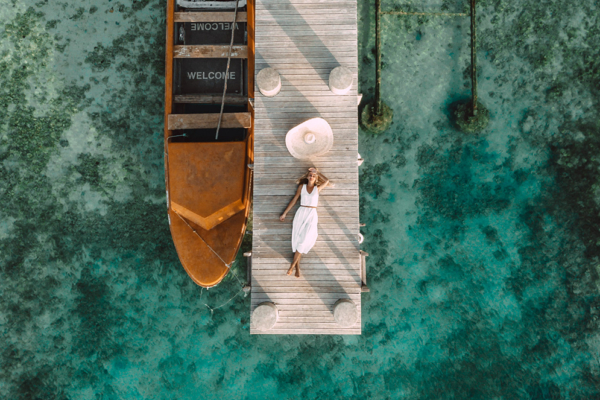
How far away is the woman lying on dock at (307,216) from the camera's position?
5.11 m

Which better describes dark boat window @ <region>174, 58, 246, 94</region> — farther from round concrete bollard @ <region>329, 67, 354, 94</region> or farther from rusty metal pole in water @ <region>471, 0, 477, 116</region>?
rusty metal pole in water @ <region>471, 0, 477, 116</region>

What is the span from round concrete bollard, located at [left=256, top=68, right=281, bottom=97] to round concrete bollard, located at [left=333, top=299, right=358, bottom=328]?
139 inches

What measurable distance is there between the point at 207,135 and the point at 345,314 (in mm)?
4086

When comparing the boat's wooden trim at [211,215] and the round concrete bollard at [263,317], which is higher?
the boat's wooden trim at [211,215]

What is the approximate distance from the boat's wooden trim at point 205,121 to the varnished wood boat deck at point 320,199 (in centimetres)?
66

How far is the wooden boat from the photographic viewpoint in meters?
5.78

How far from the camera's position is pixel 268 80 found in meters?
5.09

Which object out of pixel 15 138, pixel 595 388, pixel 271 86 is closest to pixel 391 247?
pixel 271 86

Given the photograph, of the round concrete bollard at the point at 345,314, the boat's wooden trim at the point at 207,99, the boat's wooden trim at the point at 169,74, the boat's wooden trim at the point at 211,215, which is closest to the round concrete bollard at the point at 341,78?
the boat's wooden trim at the point at 207,99

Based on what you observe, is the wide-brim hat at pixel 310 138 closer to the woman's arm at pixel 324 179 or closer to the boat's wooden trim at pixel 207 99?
the woman's arm at pixel 324 179

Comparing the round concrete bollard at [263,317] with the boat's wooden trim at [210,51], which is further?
the boat's wooden trim at [210,51]

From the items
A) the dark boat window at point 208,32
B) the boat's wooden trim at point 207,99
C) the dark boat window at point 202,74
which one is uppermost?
the dark boat window at point 208,32

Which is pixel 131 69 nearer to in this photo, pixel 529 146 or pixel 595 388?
pixel 529 146

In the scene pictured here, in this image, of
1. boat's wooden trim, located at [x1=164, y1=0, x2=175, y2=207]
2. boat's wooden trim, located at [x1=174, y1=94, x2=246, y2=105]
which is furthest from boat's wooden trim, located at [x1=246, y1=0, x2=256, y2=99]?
boat's wooden trim, located at [x1=164, y1=0, x2=175, y2=207]
